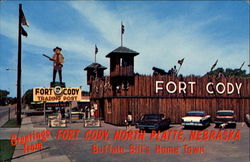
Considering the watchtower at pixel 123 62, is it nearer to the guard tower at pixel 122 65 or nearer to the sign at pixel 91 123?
the guard tower at pixel 122 65

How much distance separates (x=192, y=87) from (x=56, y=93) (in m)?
16.0

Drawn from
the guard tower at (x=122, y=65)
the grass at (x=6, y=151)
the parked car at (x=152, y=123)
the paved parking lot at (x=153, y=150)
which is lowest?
the paved parking lot at (x=153, y=150)

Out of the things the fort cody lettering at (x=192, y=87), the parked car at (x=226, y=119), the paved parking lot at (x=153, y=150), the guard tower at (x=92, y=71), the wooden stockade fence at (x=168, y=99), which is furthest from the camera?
the guard tower at (x=92, y=71)

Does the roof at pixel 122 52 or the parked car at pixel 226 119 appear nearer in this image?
the parked car at pixel 226 119

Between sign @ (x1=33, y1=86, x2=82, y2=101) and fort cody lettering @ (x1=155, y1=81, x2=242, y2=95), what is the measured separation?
9850mm

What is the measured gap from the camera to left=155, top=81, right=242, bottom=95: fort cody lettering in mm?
30234

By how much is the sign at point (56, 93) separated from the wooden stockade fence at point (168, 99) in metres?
3.78

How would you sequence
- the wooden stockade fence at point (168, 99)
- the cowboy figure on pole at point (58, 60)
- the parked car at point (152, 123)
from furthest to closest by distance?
1. the wooden stockade fence at point (168, 99)
2. the cowboy figure on pole at point (58, 60)
3. the parked car at point (152, 123)

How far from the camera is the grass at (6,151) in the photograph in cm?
1271

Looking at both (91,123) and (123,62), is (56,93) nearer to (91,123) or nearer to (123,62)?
(91,123)

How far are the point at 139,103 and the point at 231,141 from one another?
40.4 ft

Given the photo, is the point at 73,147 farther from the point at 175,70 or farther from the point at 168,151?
the point at 175,70

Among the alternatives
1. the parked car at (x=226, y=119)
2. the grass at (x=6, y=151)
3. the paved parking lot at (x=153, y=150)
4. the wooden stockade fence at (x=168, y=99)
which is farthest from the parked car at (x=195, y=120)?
the grass at (x=6, y=151)

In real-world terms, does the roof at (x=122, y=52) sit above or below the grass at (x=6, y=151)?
above
